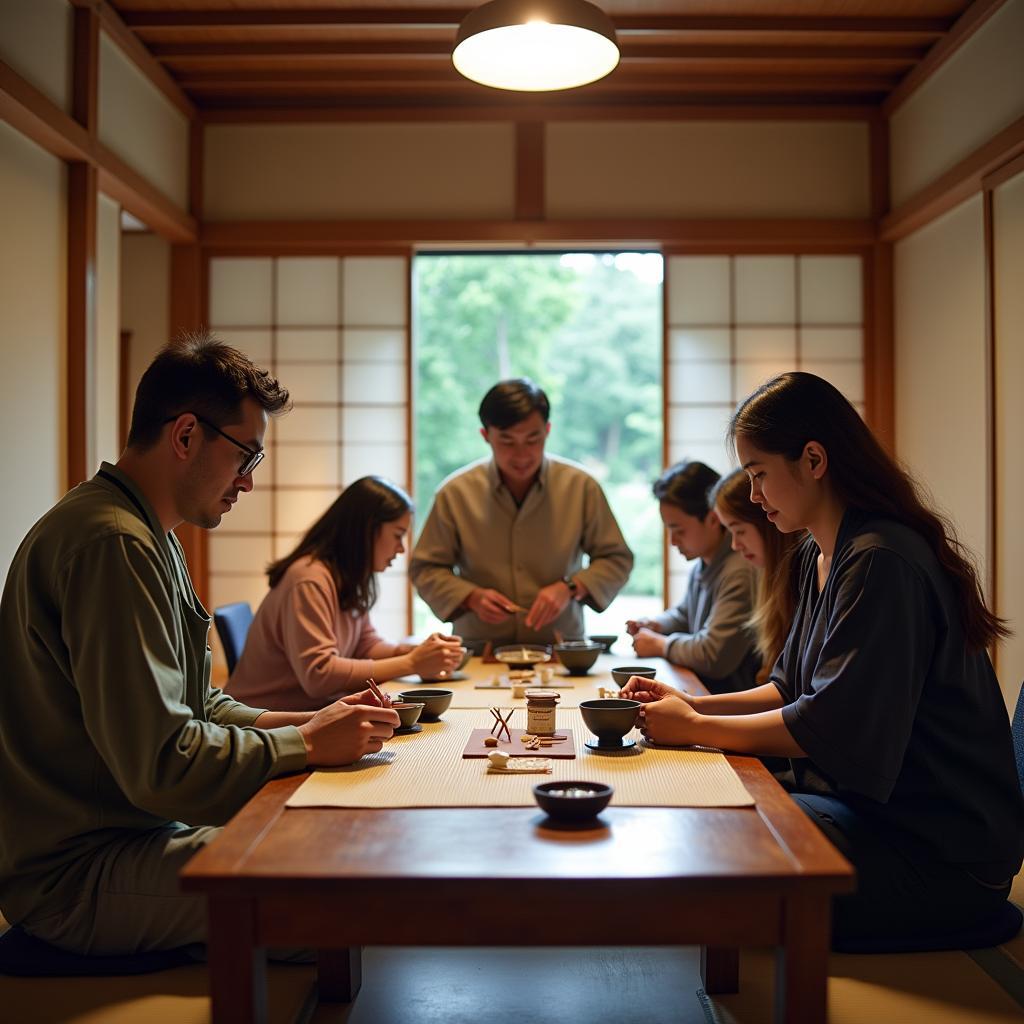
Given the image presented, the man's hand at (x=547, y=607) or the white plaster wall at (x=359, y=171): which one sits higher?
the white plaster wall at (x=359, y=171)

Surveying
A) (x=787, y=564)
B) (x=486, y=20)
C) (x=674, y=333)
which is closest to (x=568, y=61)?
(x=486, y=20)

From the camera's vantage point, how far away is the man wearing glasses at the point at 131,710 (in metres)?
1.68

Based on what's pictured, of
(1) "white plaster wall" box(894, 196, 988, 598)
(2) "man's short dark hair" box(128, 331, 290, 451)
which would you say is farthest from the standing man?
(1) "white plaster wall" box(894, 196, 988, 598)

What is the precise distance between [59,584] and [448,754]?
2.35 ft

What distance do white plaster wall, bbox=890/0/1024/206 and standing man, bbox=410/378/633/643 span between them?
90.0 inches

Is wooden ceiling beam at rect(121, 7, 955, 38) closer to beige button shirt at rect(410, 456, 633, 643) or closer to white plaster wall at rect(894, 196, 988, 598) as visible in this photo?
white plaster wall at rect(894, 196, 988, 598)

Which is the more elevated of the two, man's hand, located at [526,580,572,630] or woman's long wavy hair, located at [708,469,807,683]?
woman's long wavy hair, located at [708,469,807,683]

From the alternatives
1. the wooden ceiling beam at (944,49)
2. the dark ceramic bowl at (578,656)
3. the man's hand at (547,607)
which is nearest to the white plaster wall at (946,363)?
the wooden ceiling beam at (944,49)

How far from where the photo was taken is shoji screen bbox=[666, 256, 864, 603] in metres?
5.71

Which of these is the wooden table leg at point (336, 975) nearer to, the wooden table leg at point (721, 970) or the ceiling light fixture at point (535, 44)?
the wooden table leg at point (721, 970)

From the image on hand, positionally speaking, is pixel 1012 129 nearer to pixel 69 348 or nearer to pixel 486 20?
pixel 486 20

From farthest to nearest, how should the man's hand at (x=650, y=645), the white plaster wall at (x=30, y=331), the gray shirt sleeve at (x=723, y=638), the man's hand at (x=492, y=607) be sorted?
1. the white plaster wall at (x=30, y=331)
2. the man's hand at (x=492, y=607)
3. the man's hand at (x=650, y=645)
4. the gray shirt sleeve at (x=723, y=638)

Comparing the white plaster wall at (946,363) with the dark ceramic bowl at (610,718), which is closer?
the dark ceramic bowl at (610,718)

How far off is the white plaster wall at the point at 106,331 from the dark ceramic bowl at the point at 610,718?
3184 mm
